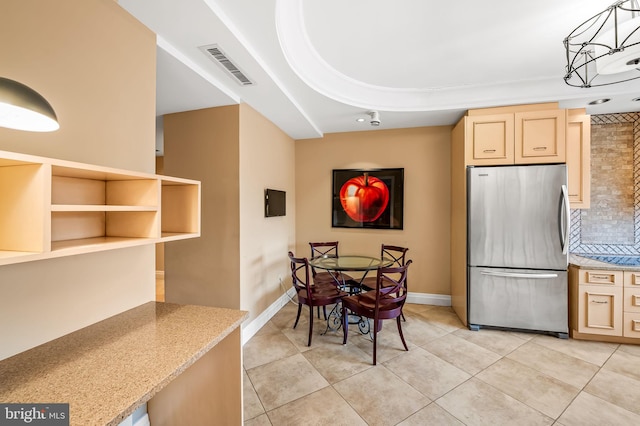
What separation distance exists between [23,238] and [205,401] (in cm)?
117

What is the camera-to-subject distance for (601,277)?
272 centimetres

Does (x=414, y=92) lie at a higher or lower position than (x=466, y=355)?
higher

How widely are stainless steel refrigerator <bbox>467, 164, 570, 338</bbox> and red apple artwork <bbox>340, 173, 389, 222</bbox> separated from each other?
127 centimetres

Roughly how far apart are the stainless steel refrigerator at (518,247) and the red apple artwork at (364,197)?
1.27m

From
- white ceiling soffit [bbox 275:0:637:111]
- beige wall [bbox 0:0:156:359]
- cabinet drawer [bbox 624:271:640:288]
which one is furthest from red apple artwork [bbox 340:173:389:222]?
beige wall [bbox 0:0:156:359]

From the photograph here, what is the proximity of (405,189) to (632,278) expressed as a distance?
8.15 ft

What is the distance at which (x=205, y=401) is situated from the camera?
147 centimetres

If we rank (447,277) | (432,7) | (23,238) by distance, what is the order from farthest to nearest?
(447,277) < (432,7) < (23,238)

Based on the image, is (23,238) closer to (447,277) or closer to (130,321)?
(130,321)

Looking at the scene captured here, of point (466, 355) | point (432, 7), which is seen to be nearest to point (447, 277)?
point (466, 355)

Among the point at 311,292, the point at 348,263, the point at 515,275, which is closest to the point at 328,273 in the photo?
the point at 348,263

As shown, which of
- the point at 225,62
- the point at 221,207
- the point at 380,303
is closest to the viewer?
the point at 225,62

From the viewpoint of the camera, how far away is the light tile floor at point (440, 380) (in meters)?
1.84

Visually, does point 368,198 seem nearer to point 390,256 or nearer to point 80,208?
point 390,256
